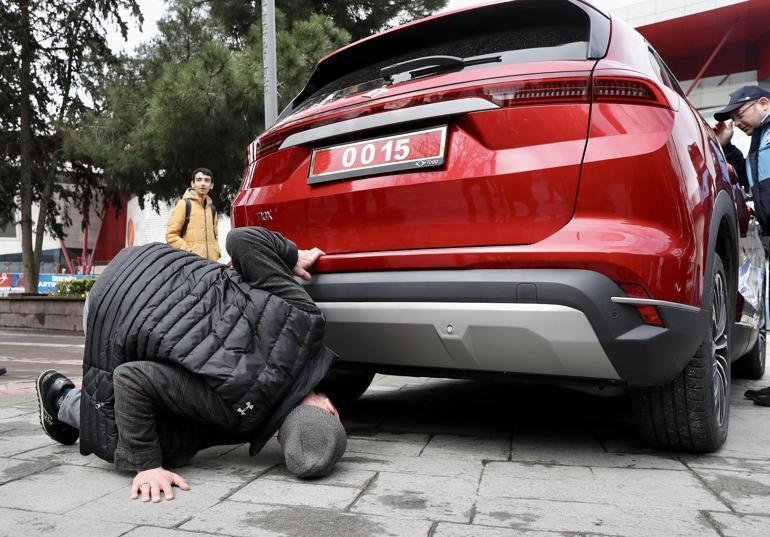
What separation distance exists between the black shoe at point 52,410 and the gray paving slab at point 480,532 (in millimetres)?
1630

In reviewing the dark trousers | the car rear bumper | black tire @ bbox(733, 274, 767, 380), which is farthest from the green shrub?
the car rear bumper

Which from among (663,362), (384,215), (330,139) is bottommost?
(663,362)

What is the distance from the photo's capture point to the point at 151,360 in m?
2.27

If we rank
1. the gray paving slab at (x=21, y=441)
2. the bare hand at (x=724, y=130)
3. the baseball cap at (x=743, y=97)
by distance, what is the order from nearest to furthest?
the gray paving slab at (x=21, y=441)
the baseball cap at (x=743, y=97)
the bare hand at (x=724, y=130)

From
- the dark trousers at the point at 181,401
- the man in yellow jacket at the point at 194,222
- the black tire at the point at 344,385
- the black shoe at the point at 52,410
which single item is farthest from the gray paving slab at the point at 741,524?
the man in yellow jacket at the point at 194,222

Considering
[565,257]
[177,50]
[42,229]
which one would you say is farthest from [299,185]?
[42,229]

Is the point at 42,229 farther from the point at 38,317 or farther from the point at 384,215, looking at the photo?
the point at 384,215

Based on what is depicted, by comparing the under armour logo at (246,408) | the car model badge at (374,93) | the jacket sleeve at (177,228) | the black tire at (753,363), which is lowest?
the black tire at (753,363)

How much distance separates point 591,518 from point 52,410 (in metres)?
2.00

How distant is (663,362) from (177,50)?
1119cm

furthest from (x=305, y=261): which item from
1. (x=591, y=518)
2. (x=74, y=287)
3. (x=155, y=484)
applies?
(x=74, y=287)

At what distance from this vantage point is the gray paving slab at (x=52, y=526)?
69.6 inches

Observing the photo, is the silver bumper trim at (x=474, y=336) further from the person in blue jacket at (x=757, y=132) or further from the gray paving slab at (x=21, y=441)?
the person in blue jacket at (x=757, y=132)

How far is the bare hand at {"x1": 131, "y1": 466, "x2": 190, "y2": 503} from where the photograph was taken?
2.07 metres
